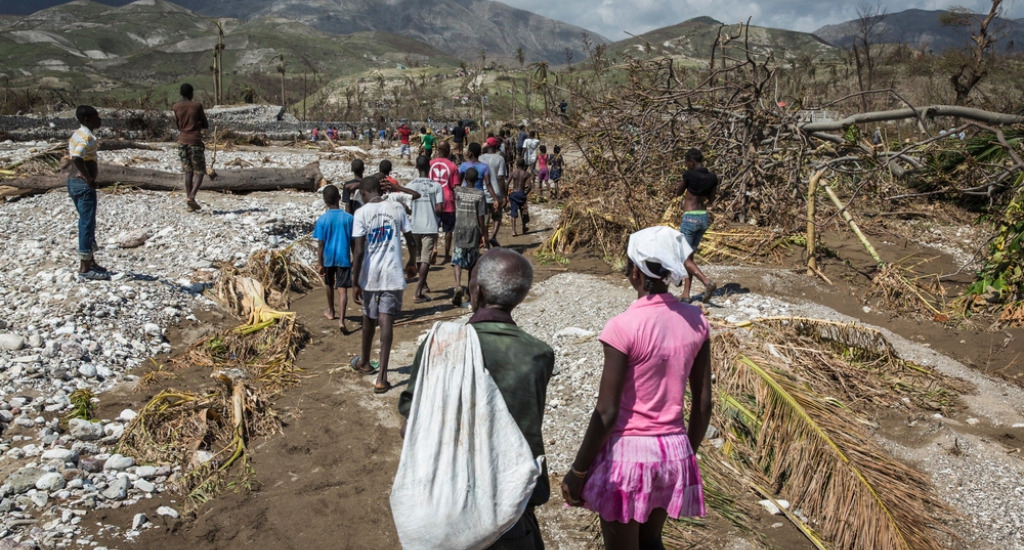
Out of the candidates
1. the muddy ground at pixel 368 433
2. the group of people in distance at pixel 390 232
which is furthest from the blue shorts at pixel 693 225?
the group of people in distance at pixel 390 232

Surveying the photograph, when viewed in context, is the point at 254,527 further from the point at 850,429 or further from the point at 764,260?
the point at 764,260

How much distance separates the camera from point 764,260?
8.09 metres

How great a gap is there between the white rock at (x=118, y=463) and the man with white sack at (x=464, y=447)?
105 inches

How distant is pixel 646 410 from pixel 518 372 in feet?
1.56

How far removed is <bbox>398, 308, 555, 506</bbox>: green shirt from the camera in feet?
6.33

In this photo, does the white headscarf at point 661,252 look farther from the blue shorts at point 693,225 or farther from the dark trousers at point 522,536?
the blue shorts at point 693,225

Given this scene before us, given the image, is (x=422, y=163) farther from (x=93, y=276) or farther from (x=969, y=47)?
(x=969, y=47)

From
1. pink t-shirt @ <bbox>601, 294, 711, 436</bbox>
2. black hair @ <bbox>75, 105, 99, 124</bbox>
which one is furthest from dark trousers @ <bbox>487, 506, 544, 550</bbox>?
black hair @ <bbox>75, 105, 99, 124</bbox>

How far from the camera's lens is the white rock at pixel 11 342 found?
492 centimetres

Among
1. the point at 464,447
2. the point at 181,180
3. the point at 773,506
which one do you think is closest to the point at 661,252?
the point at 464,447

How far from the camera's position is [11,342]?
4.95 m

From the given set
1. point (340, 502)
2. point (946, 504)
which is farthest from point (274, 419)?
point (946, 504)

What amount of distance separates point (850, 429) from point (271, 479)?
3319 millimetres

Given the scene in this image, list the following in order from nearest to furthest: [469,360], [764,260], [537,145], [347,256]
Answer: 1. [469,360]
2. [347,256]
3. [764,260]
4. [537,145]
